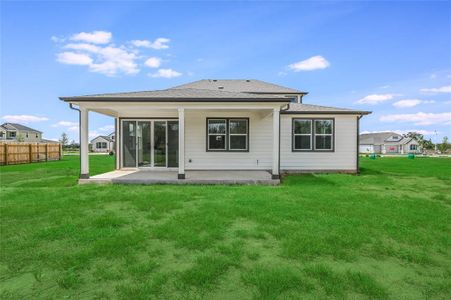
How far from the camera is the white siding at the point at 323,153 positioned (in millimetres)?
12398

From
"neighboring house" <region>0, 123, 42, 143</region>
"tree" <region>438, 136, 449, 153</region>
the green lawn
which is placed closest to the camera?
the green lawn

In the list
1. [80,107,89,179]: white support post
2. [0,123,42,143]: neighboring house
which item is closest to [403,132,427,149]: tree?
[80,107,89,179]: white support post

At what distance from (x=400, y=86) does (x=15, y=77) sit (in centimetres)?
2522

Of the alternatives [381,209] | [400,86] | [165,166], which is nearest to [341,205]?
[381,209]

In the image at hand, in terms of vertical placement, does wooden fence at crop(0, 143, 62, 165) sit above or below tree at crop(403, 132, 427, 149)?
below

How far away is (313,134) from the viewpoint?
1245 cm

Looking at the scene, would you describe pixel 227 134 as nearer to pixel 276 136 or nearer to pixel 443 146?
pixel 276 136

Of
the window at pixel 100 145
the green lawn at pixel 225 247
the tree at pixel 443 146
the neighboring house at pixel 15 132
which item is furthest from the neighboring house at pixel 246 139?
the tree at pixel 443 146

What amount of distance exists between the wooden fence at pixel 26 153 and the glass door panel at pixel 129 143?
1175cm

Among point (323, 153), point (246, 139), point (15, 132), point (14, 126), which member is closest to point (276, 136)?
point (246, 139)

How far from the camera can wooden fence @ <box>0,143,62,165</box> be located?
1874 cm

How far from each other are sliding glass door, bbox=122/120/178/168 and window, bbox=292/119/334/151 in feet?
17.8

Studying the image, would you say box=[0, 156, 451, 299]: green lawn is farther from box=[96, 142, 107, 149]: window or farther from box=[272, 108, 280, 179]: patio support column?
box=[96, 142, 107, 149]: window

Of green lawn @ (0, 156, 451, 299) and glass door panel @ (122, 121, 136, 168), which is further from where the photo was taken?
glass door panel @ (122, 121, 136, 168)
